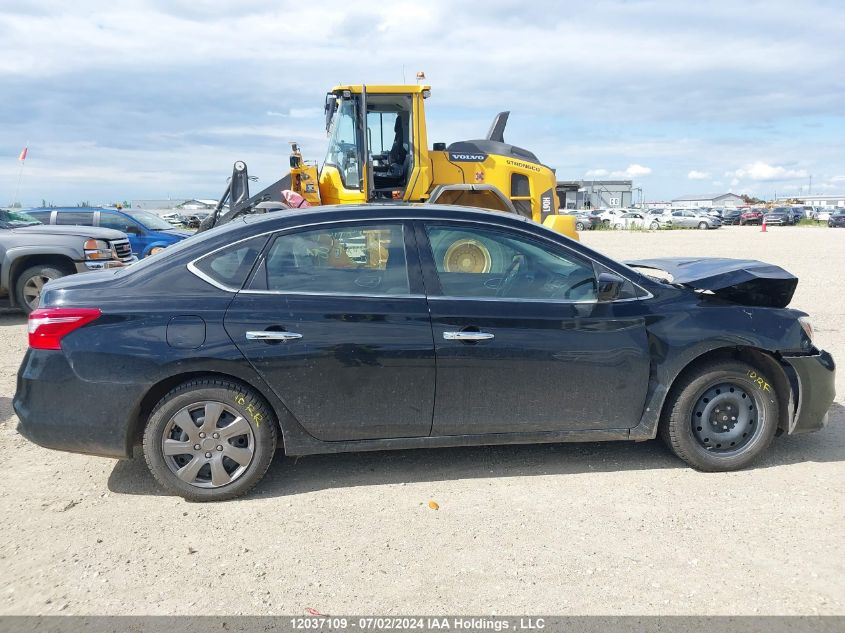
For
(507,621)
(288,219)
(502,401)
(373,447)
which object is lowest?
(507,621)

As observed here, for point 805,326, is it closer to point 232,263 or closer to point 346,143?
point 232,263

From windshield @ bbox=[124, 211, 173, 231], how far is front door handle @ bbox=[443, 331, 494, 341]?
11.9 metres

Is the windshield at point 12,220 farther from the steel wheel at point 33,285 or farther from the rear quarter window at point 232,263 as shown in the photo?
the rear quarter window at point 232,263

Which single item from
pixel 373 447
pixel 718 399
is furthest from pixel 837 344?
pixel 373 447

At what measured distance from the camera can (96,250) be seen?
9961mm

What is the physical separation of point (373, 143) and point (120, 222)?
6073 mm

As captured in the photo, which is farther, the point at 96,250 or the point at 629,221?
the point at 629,221

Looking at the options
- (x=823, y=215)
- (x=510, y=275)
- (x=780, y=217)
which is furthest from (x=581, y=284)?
(x=823, y=215)

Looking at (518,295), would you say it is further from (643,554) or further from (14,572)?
(14,572)

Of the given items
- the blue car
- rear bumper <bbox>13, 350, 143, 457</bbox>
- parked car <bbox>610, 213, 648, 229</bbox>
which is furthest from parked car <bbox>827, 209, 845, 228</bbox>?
rear bumper <bbox>13, 350, 143, 457</bbox>

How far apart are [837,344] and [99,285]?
750 centimetres

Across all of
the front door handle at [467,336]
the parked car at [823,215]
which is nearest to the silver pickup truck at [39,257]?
the front door handle at [467,336]

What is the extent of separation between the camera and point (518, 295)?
13.5ft

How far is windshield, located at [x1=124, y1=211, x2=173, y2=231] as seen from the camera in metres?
14.3
